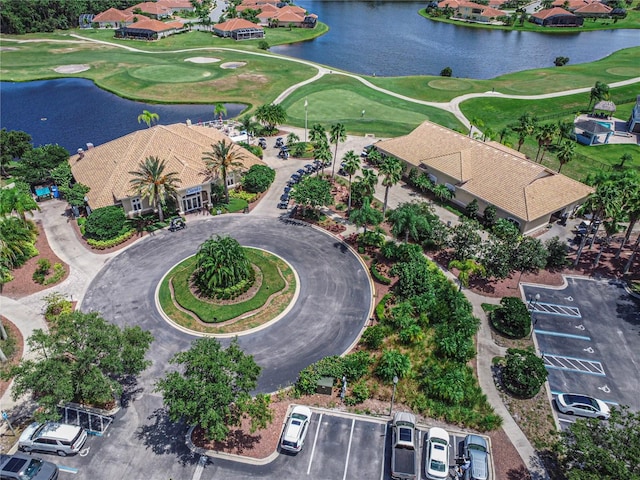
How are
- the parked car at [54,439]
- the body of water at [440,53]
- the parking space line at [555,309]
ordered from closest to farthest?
the parked car at [54,439]
the parking space line at [555,309]
the body of water at [440,53]

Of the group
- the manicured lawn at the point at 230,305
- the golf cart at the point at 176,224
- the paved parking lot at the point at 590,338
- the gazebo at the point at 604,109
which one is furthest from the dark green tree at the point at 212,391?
the gazebo at the point at 604,109

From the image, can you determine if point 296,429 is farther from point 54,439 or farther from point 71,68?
point 71,68

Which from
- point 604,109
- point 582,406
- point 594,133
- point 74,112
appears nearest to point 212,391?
point 582,406

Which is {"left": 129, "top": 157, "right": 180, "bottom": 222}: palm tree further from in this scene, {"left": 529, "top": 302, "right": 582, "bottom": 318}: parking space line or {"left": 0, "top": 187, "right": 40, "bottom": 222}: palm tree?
{"left": 529, "top": 302, "right": 582, "bottom": 318}: parking space line

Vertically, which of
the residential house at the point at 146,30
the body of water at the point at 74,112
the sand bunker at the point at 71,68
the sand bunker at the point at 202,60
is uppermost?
the residential house at the point at 146,30

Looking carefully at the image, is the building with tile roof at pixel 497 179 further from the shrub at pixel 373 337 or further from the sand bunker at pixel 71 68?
the sand bunker at pixel 71 68

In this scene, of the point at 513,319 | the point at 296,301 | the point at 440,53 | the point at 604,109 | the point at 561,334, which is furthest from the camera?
the point at 440,53

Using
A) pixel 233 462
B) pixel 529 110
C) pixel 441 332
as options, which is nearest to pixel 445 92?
pixel 529 110

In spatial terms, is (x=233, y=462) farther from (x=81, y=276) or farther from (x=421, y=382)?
(x=81, y=276)
